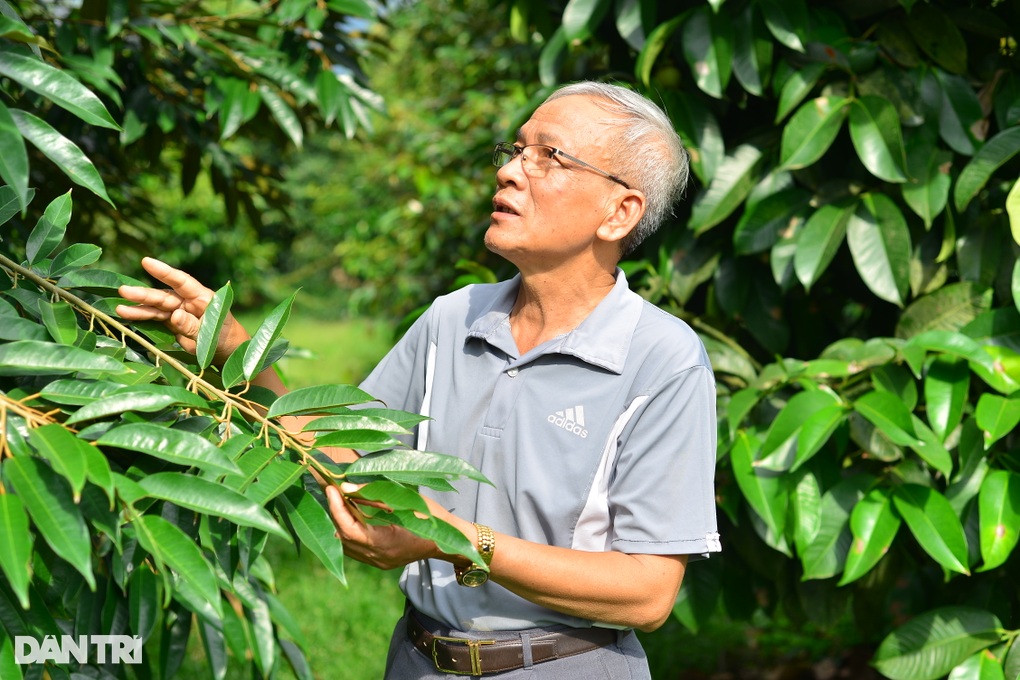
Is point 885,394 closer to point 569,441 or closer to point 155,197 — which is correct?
point 569,441

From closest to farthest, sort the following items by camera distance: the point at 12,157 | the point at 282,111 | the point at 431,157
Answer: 1. the point at 12,157
2. the point at 282,111
3. the point at 431,157

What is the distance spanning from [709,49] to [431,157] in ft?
10.2

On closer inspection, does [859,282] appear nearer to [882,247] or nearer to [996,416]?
[882,247]

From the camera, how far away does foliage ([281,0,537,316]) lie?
4.58 metres

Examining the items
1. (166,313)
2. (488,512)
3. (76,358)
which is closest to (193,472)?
(76,358)

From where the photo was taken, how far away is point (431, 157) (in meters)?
5.11

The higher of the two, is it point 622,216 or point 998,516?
point 622,216

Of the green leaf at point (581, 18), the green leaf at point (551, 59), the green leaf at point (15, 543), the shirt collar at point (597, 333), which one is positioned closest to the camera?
the green leaf at point (15, 543)

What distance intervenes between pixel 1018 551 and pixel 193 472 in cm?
174

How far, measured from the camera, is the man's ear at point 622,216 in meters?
1.61

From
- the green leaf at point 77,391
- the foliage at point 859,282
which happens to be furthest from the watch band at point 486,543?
the foliage at point 859,282

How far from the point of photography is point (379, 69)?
11.5 metres

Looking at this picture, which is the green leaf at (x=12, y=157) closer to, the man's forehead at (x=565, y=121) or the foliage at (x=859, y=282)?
the man's forehead at (x=565, y=121)

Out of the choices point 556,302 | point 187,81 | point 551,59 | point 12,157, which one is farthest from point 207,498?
point 187,81
